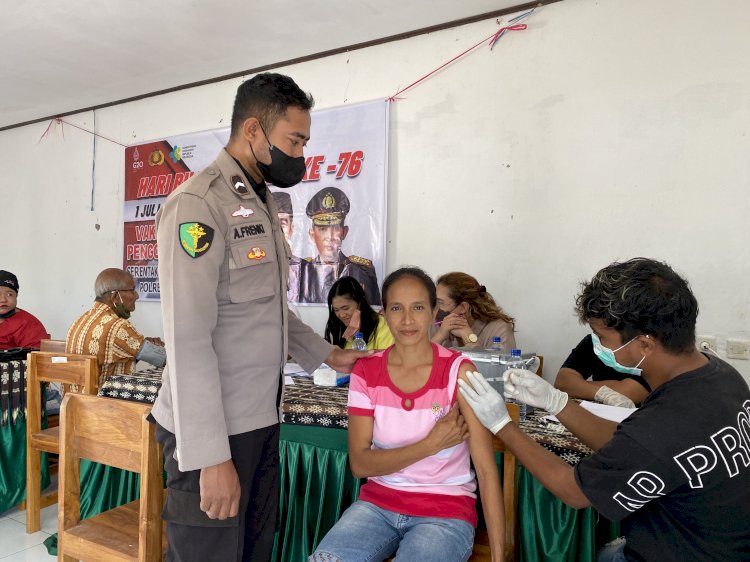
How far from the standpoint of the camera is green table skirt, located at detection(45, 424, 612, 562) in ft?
4.89

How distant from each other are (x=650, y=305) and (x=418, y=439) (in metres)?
0.67

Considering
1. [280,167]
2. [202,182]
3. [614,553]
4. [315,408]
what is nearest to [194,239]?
[202,182]

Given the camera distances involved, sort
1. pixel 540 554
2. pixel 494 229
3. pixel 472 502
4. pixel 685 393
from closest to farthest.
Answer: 1. pixel 685 393
2. pixel 472 502
3. pixel 540 554
4. pixel 494 229

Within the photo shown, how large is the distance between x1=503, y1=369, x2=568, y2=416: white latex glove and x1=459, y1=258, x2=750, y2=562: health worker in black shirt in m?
0.24

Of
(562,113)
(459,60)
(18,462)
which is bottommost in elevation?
(18,462)

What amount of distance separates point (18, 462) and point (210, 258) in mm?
2501

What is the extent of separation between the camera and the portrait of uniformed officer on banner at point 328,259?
3.50 metres

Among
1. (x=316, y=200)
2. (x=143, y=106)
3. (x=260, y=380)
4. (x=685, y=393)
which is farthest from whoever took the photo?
(x=143, y=106)

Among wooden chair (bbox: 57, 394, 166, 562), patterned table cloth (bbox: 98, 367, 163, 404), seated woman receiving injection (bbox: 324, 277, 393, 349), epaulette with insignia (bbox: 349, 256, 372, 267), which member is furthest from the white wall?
wooden chair (bbox: 57, 394, 166, 562)

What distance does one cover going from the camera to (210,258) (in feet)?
3.36

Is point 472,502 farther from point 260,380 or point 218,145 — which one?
point 218,145

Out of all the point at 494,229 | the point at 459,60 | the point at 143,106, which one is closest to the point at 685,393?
the point at 494,229

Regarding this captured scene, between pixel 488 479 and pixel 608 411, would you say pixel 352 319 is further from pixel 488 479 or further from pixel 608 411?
pixel 488 479

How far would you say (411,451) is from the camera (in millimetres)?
1338
